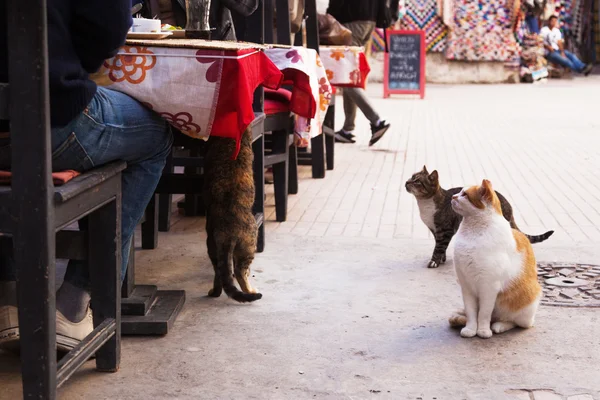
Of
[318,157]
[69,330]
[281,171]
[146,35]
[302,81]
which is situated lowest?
[69,330]

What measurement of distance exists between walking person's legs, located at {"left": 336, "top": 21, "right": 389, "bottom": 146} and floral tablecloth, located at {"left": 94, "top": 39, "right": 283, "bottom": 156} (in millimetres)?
5706

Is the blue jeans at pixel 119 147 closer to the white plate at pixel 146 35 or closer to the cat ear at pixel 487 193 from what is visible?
the white plate at pixel 146 35

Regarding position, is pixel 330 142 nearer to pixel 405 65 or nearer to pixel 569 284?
pixel 569 284

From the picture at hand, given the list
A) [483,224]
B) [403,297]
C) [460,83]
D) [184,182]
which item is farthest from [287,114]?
[460,83]

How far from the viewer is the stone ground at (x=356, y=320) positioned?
2859mm

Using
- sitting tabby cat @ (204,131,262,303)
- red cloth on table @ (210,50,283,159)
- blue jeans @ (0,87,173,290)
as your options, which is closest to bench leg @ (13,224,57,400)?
blue jeans @ (0,87,173,290)

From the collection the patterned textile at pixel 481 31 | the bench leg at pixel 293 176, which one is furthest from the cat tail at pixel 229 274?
the patterned textile at pixel 481 31

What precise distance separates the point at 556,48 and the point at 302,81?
57.4ft

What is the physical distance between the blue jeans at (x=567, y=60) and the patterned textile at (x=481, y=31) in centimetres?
276

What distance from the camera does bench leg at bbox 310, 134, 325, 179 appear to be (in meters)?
7.15

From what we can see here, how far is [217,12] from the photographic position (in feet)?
14.3

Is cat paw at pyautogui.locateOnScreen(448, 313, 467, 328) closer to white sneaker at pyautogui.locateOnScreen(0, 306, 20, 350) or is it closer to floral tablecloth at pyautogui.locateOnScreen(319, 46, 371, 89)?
white sneaker at pyautogui.locateOnScreen(0, 306, 20, 350)

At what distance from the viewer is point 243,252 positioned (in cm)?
367

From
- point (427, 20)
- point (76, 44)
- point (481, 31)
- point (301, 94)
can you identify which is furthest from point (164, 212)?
point (481, 31)
